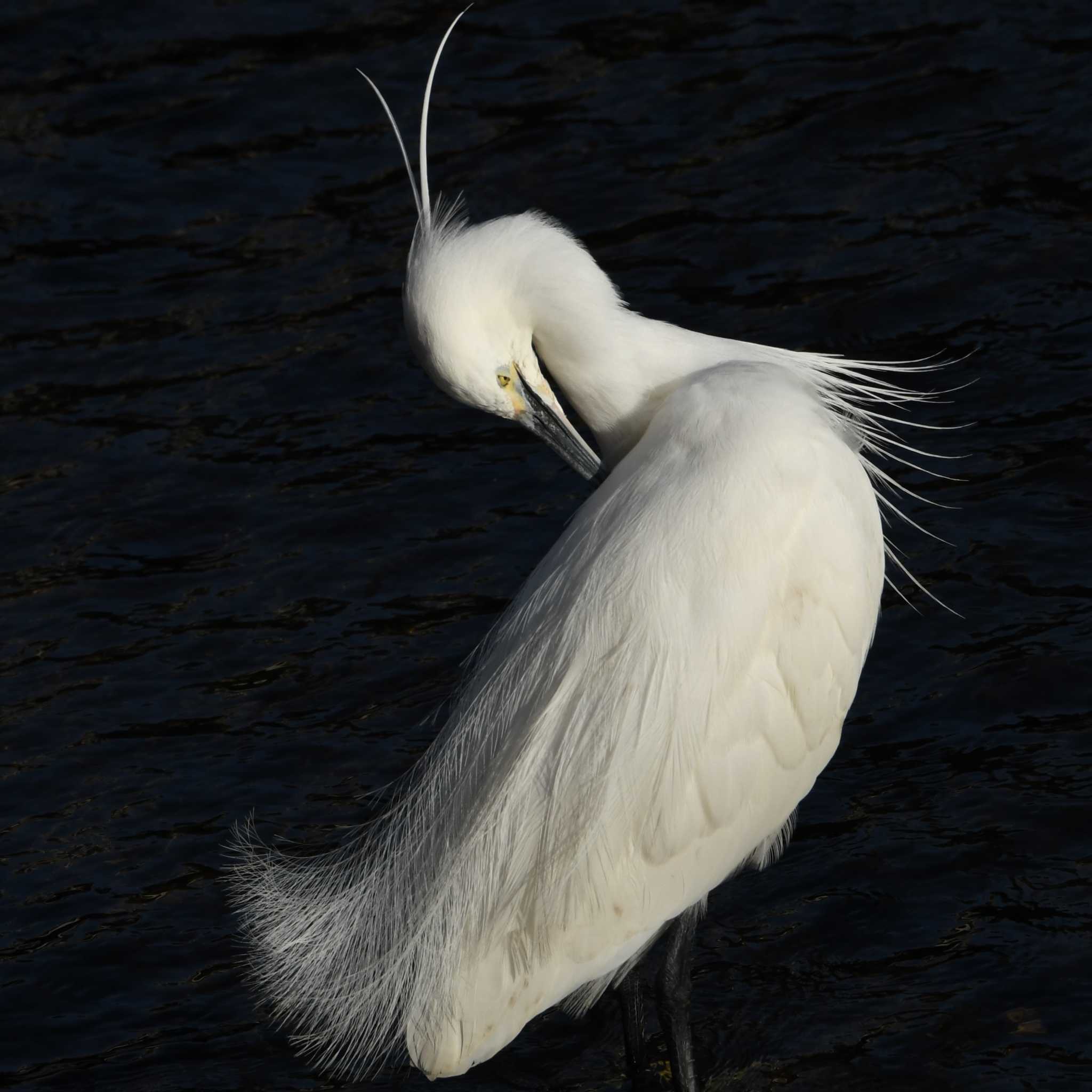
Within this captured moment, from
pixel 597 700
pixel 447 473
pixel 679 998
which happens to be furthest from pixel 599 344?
pixel 447 473

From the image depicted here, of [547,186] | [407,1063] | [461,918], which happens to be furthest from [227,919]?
[547,186]

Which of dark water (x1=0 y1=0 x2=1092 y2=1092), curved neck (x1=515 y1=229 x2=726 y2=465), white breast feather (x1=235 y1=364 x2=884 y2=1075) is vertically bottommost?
dark water (x1=0 y1=0 x2=1092 y2=1092)

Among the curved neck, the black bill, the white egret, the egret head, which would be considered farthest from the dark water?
the egret head

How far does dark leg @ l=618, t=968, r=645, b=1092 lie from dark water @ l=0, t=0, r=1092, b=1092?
11cm

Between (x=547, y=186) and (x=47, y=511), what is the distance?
8.47ft

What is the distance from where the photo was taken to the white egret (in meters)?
3.79

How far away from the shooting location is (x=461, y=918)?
3.86 m

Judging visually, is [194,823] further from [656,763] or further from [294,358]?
[294,358]

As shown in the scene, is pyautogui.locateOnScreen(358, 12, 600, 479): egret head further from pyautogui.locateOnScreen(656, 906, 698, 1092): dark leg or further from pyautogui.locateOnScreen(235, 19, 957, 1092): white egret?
pyautogui.locateOnScreen(656, 906, 698, 1092): dark leg

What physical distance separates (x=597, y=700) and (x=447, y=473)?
105 inches

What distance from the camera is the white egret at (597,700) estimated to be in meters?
3.79

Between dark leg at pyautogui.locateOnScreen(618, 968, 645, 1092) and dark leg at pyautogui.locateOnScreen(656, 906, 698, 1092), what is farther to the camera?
dark leg at pyautogui.locateOnScreen(618, 968, 645, 1092)

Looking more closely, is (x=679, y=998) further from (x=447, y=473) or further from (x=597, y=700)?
(x=447, y=473)

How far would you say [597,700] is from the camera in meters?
3.79
